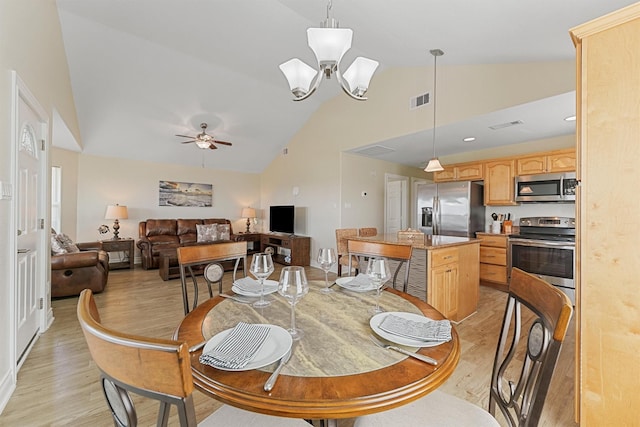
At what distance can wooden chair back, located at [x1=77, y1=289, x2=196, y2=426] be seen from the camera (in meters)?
0.53

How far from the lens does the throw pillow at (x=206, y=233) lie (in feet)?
19.9

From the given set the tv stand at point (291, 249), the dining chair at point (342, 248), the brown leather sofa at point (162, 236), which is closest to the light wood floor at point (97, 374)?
the dining chair at point (342, 248)

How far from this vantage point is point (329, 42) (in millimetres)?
1757

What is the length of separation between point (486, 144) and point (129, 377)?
212 inches

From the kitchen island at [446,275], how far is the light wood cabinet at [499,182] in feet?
5.84

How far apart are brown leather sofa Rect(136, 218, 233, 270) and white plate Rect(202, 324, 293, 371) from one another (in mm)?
4794

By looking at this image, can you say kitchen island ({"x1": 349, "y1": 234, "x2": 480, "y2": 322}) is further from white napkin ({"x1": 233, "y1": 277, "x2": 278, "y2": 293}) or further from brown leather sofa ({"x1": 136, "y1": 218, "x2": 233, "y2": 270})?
brown leather sofa ({"x1": 136, "y1": 218, "x2": 233, "y2": 270})

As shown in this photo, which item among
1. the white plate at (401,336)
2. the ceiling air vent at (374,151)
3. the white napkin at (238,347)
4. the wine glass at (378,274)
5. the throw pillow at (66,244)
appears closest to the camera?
the white napkin at (238,347)

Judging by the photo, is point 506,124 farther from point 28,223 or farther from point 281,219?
point 28,223

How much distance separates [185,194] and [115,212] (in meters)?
1.55

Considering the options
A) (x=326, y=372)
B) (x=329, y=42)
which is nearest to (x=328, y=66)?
(x=329, y=42)

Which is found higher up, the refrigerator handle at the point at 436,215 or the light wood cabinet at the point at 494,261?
the refrigerator handle at the point at 436,215

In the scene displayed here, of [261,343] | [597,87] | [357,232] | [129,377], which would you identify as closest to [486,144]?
[357,232]

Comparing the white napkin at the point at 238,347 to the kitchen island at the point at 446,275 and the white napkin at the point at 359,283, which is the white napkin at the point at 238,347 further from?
the kitchen island at the point at 446,275
